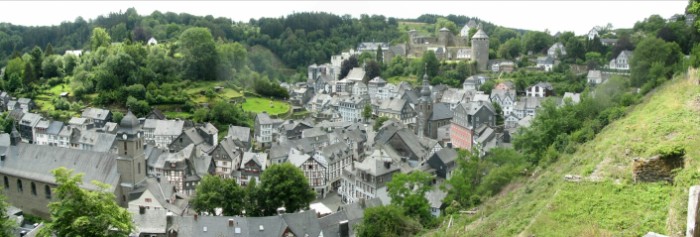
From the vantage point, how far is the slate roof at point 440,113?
6322 cm

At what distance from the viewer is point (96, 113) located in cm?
6241

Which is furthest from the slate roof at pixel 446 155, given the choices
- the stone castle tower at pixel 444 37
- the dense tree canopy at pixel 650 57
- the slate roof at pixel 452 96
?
the stone castle tower at pixel 444 37

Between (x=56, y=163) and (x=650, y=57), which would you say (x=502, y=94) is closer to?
(x=650, y=57)

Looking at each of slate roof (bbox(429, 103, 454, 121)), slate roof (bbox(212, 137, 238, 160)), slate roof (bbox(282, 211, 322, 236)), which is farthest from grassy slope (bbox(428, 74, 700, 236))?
slate roof (bbox(429, 103, 454, 121))

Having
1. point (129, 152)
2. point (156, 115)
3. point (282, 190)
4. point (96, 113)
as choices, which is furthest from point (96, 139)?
point (282, 190)

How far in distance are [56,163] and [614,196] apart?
35.1m

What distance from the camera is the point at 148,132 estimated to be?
57438mm

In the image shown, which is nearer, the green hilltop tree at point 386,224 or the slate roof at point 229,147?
the green hilltop tree at point 386,224

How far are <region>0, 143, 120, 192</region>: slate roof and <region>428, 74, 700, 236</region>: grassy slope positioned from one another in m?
23.9

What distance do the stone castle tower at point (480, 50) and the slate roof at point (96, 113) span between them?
49.6m

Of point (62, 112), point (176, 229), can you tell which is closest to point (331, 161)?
point (176, 229)

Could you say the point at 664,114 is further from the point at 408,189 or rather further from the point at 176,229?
the point at 176,229

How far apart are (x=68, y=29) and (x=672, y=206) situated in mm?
123913

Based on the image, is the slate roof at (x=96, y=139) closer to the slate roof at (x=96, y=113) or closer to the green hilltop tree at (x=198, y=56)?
the slate roof at (x=96, y=113)
